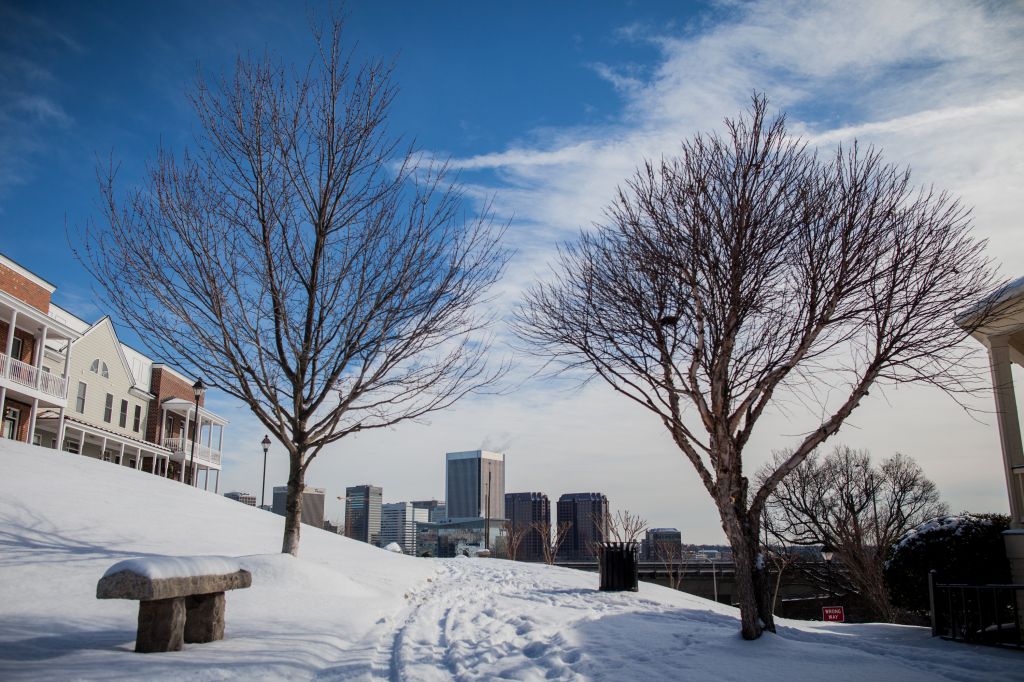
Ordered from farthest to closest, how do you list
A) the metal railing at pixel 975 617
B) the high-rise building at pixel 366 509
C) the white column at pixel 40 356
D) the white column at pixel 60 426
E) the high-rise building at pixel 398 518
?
the high-rise building at pixel 398 518, the high-rise building at pixel 366 509, the white column at pixel 60 426, the white column at pixel 40 356, the metal railing at pixel 975 617

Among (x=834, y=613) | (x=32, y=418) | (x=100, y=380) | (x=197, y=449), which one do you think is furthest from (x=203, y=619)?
(x=197, y=449)

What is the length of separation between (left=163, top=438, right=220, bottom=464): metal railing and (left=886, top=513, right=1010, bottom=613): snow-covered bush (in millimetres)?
36900

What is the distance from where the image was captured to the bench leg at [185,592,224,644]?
619cm

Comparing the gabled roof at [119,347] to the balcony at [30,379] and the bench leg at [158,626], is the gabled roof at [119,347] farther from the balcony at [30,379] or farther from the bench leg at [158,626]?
the bench leg at [158,626]

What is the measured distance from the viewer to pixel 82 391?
32281 millimetres

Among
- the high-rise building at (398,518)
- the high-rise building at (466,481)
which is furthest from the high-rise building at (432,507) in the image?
the high-rise building at (466,481)

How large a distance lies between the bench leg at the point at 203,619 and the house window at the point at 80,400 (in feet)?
101

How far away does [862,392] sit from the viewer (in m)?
8.36

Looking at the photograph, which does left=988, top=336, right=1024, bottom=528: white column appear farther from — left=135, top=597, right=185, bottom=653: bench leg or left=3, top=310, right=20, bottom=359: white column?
left=3, top=310, right=20, bottom=359: white column

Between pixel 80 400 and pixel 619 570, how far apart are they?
96.5 ft

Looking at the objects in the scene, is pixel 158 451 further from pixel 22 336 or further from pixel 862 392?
pixel 862 392

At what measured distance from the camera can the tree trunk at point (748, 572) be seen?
7598 mm

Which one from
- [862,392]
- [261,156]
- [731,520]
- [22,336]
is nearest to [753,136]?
[862,392]

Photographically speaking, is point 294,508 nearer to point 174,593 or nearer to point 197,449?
point 174,593
